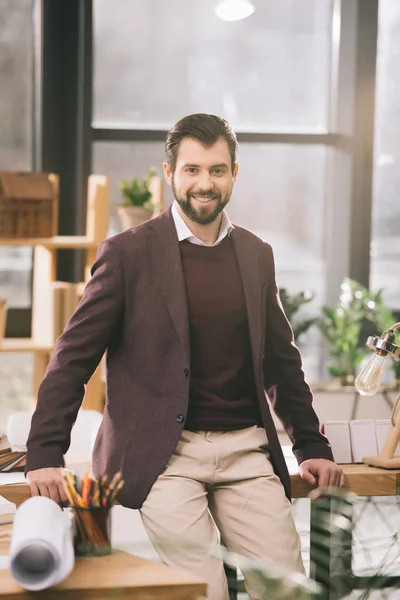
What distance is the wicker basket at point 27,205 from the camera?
3969 millimetres

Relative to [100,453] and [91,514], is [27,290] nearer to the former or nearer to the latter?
[100,453]

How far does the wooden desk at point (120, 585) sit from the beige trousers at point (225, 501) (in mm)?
431

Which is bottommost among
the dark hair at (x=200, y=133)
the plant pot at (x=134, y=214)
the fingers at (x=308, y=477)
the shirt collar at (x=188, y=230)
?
the fingers at (x=308, y=477)

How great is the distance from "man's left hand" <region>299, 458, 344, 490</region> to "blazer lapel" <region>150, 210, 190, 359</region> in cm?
48

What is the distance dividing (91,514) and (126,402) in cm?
55

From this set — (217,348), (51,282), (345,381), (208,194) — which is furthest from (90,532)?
(345,381)

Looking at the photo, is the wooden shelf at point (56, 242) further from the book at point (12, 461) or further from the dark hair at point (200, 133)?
the dark hair at point (200, 133)

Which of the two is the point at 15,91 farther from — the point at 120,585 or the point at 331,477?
the point at 120,585

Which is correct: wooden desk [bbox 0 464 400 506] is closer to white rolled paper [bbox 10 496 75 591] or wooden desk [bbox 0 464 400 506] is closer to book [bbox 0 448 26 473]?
book [bbox 0 448 26 473]

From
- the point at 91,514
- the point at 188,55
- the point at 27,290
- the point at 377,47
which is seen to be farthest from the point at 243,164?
the point at 91,514

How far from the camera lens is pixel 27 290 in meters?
5.00

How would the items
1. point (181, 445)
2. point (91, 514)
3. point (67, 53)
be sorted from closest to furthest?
1. point (91, 514)
2. point (181, 445)
3. point (67, 53)

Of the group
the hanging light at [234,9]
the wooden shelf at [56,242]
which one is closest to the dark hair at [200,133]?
the wooden shelf at [56,242]

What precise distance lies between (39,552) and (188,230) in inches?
41.9
